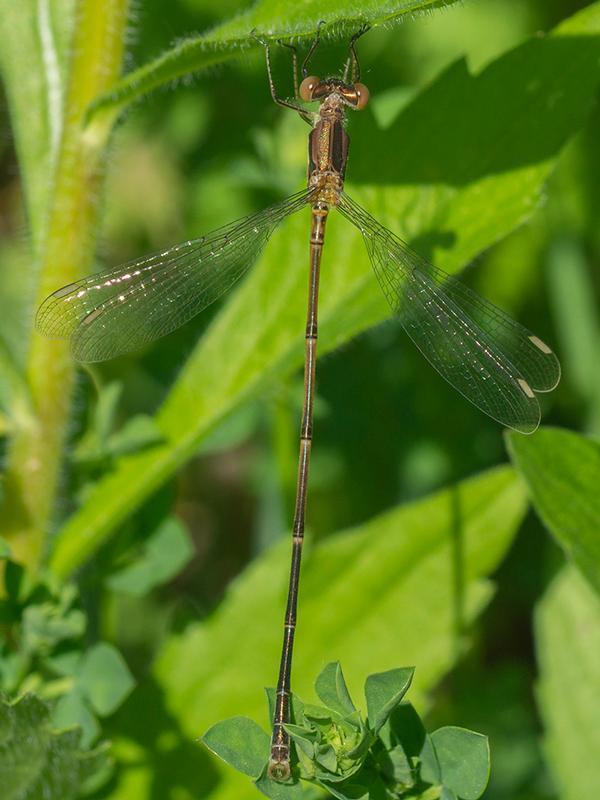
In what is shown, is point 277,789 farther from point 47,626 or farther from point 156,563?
point 156,563

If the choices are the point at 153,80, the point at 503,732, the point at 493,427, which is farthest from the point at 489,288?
the point at 153,80

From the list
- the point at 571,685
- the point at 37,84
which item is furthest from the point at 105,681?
the point at 37,84

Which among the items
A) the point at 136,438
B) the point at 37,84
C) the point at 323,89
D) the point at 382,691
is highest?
the point at 323,89

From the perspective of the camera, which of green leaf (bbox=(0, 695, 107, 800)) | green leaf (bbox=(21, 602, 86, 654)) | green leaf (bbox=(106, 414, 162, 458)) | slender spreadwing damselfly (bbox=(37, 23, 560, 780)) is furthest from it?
Result: slender spreadwing damselfly (bbox=(37, 23, 560, 780))

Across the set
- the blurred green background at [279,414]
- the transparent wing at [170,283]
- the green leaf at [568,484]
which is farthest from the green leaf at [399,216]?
the green leaf at [568,484]

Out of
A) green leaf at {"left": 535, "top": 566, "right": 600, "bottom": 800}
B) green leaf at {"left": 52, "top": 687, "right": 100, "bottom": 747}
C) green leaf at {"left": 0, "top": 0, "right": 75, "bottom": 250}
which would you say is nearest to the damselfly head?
green leaf at {"left": 0, "top": 0, "right": 75, "bottom": 250}

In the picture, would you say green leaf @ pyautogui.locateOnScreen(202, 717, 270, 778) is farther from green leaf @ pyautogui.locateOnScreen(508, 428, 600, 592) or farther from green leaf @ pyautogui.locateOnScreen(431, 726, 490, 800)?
green leaf @ pyautogui.locateOnScreen(508, 428, 600, 592)
